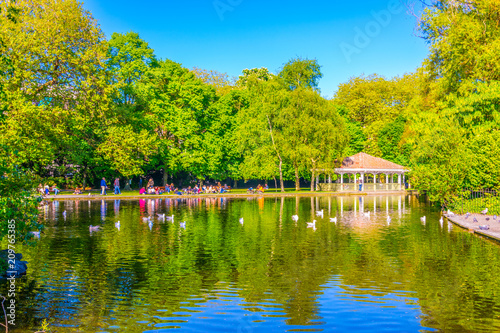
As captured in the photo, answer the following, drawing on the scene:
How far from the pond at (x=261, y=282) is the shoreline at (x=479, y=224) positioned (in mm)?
486

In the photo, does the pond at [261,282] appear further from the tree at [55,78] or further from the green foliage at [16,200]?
the tree at [55,78]

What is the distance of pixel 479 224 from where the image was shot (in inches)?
914

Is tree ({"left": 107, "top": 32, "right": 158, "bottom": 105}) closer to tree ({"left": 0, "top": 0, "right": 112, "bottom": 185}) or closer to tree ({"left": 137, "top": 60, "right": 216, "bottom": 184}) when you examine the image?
tree ({"left": 137, "top": 60, "right": 216, "bottom": 184})

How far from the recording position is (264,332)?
843cm

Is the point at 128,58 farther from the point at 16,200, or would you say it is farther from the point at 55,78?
the point at 16,200

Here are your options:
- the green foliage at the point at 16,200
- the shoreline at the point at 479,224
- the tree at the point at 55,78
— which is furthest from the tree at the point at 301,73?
the green foliage at the point at 16,200

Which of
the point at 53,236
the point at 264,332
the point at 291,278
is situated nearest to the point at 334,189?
the point at 53,236

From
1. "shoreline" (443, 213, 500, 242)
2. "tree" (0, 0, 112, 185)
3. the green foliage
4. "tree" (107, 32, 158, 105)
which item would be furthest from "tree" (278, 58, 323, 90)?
the green foliage

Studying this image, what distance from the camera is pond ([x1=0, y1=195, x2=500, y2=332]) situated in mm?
9047

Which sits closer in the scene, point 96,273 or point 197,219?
point 96,273

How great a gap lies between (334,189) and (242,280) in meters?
58.0

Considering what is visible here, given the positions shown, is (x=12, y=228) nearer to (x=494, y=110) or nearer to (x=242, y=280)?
(x=242, y=280)

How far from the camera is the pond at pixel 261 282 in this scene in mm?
9047

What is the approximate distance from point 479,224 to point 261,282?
15.5 metres
